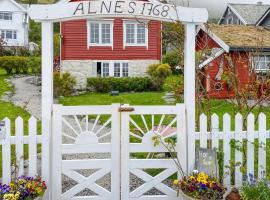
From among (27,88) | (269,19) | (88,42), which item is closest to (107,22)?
(88,42)

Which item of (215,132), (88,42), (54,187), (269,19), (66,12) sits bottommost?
(54,187)

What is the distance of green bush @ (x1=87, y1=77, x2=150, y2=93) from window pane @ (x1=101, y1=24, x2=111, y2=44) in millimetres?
2846

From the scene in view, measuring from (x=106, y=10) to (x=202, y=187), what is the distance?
2.42m

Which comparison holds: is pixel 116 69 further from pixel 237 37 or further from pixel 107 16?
pixel 107 16

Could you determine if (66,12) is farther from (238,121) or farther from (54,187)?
(238,121)

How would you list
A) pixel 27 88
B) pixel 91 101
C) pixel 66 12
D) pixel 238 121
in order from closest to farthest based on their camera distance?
pixel 66 12 < pixel 238 121 < pixel 91 101 < pixel 27 88

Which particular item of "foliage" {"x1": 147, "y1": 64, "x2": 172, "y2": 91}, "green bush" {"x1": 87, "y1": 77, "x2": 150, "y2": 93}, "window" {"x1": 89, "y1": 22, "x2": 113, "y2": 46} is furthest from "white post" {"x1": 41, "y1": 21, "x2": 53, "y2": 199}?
"window" {"x1": 89, "y1": 22, "x2": 113, "y2": 46}

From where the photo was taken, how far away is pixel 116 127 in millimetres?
5105

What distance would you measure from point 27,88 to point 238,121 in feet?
65.9

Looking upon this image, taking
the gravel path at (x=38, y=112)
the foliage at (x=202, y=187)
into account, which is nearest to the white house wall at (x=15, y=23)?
the gravel path at (x=38, y=112)

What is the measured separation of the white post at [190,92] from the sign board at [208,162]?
157 millimetres

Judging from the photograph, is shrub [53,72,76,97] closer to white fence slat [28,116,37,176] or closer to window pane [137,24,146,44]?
window pane [137,24,146,44]

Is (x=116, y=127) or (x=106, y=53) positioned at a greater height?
(x=106, y=53)

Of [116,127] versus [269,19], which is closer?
[116,127]
